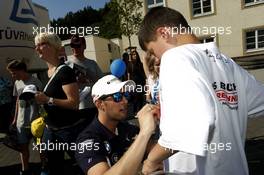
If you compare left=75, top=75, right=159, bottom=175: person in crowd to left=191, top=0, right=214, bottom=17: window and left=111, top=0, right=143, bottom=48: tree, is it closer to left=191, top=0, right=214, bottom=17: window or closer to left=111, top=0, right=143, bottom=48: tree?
left=111, top=0, right=143, bottom=48: tree

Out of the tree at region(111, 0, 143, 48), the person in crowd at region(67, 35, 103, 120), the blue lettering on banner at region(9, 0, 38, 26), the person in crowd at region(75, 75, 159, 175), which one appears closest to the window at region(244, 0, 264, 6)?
the tree at region(111, 0, 143, 48)

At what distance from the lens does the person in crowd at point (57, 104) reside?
12.3 ft

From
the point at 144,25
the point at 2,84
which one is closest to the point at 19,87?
the point at 2,84

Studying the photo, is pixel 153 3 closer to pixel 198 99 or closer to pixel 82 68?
pixel 82 68

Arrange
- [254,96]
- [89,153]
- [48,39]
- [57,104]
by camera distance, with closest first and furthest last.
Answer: [254,96], [89,153], [57,104], [48,39]

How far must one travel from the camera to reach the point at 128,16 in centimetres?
2480

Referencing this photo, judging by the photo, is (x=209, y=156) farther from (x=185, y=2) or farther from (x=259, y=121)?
(x=185, y=2)

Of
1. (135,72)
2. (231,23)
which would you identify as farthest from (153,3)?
(135,72)

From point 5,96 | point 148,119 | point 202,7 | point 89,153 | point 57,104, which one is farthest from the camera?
point 202,7

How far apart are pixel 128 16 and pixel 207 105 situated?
946 inches

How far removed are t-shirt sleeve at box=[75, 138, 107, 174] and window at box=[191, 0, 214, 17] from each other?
82.3ft

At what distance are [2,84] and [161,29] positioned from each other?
5620mm

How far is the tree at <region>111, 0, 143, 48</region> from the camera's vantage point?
2419cm

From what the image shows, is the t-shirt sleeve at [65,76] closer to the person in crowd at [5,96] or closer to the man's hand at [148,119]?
the man's hand at [148,119]
